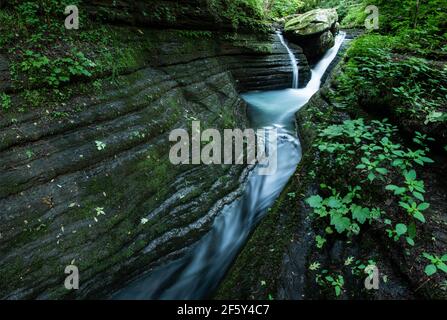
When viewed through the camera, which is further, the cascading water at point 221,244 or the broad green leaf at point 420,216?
the cascading water at point 221,244

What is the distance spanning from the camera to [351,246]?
3.16 meters

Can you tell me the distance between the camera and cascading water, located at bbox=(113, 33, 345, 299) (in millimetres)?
3924

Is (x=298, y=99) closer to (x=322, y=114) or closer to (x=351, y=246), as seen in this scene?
(x=322, y=114)

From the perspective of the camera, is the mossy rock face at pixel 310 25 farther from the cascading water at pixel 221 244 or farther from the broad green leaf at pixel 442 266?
the broad green leaf at pixel 442 266

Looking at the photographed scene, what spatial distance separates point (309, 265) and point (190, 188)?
90.5 inches

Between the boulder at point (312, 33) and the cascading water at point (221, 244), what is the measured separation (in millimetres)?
5648

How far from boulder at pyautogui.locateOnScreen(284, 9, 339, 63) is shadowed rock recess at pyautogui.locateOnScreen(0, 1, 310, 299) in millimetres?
7000

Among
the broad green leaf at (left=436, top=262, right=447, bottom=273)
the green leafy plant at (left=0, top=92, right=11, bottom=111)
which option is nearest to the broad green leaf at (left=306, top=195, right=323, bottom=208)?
the broad green leaf at (left=436, top=262, right=447, bottom=273)

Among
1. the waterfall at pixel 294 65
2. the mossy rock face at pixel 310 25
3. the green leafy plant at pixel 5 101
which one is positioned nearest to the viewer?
the green leafy plant at pixel 5 101

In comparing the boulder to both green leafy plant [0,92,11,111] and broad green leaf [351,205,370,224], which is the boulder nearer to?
broad green leaf [351,205,370,224]

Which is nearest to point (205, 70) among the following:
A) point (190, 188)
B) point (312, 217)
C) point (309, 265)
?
point (190, 188)

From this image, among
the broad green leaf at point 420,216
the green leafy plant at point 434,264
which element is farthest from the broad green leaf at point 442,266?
the broad green leaf at point 420,216

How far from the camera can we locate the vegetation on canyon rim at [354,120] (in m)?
3.02

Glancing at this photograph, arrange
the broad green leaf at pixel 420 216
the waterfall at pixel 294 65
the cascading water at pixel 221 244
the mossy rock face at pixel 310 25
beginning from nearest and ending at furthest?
the broad green leaf at pixel 420 216 < the cascading water at pixel 221 244 < the waterfall at pixel 294 65 < the mossy rock face at pixel 310 25
